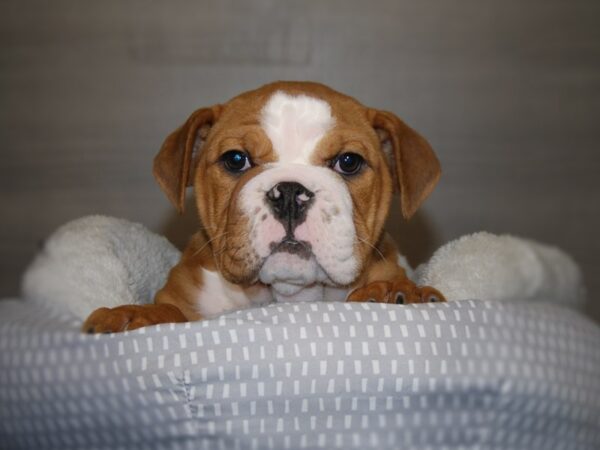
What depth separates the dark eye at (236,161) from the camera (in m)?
2.14

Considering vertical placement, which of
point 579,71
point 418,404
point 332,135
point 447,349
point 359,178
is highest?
point 579,71

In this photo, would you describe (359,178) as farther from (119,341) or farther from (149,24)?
(149,24)

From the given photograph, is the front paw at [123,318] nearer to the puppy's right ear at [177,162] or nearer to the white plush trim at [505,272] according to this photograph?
the puppy's right ear at [177,162]

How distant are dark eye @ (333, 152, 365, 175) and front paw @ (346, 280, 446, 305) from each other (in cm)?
45

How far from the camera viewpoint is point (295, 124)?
6.85 feet

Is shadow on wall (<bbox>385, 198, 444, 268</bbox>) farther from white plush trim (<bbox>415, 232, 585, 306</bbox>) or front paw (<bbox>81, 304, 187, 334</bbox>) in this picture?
front paw (<bbox>81, 304, 187, 334</bbox>)

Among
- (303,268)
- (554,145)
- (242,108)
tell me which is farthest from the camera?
(554,145)

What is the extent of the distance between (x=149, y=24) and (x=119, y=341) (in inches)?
85.4

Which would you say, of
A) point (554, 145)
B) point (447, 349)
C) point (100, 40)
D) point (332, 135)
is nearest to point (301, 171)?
point (332, 135)

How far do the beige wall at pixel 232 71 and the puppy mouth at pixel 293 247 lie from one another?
132 cm

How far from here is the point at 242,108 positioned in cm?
225

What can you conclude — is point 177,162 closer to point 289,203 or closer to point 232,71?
point 289,203

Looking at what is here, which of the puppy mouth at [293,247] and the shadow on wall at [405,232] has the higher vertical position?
the puppy mouth at [293,247]

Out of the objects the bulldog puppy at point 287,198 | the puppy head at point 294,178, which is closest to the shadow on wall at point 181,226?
the bulldog puppy at point 287,198
